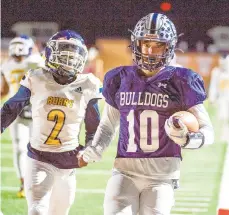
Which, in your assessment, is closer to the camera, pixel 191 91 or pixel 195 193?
pixel 191 91

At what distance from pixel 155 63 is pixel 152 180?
2.29ft

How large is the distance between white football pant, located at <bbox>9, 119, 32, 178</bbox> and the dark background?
23.3m

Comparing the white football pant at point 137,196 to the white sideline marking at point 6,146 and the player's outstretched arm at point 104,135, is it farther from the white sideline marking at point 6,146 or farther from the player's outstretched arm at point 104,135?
the white sideline marking at point 6,146

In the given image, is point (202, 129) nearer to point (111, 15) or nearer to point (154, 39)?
point (154, 39)

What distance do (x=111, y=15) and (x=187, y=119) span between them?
1110 inches

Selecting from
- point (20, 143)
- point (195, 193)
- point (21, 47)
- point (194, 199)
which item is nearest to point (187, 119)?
point (194, 199)

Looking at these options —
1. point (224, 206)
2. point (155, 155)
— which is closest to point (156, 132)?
point (155, 155)

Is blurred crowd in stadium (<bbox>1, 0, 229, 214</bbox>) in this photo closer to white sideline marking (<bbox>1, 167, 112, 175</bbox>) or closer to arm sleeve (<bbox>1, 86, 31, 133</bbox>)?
arm sleeve (<bbox>1, 86, 31, 133</bbox>)

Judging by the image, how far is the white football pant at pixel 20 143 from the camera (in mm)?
6660

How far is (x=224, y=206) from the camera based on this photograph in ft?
17.0

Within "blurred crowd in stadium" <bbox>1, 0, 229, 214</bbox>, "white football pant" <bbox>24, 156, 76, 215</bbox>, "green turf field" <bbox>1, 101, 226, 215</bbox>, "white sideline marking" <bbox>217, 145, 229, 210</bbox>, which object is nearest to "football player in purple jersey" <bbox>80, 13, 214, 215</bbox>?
"blurred crowd in stadium" <bbox>1, 0, 229, 214</bbox>

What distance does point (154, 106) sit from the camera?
381 centimetres

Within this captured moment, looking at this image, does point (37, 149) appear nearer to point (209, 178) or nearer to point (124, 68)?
point (124, 68)

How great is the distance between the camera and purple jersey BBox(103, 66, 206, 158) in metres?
3.81
